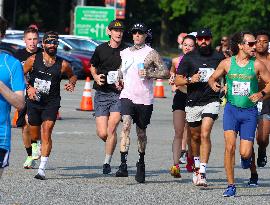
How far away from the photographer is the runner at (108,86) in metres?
14.7

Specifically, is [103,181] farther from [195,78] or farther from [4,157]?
[4,157]

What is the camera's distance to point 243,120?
41.4 ft

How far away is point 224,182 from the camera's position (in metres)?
14.0

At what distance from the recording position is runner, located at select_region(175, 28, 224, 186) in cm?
1353

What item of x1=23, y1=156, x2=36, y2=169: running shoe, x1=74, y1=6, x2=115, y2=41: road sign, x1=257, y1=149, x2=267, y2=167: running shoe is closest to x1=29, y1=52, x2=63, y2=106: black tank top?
x1=23, y1=156, x2=36, y2=169: running shoe

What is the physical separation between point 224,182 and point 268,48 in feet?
5.96

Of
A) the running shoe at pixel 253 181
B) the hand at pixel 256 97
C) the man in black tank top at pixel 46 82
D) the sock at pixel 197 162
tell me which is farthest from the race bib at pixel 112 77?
the hand at pixel 256 97

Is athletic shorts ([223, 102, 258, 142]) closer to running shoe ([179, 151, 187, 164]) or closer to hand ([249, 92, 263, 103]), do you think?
hand ([249, 92, 263, 103])

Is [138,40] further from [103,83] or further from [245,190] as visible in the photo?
[245,190]

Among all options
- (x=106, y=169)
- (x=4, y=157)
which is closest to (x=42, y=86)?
(x=106, y=169)

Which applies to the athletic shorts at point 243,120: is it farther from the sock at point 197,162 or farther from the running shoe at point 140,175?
the running shoe at point 140,175

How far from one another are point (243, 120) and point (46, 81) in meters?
2.67

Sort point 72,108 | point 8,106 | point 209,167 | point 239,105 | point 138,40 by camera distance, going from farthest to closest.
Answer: point 72,108, point 209,167, point 138,40, point 239,105, point 8,106

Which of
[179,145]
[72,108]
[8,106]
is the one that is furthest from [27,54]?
[72,108]
